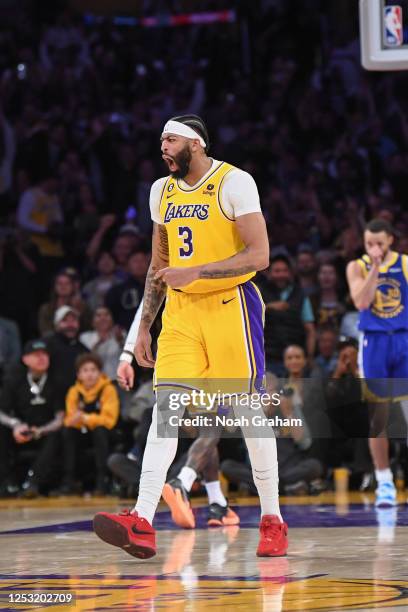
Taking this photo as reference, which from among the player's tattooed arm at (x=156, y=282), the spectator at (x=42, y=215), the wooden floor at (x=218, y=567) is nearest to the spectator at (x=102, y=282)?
the spectator at (x=42, y=215)

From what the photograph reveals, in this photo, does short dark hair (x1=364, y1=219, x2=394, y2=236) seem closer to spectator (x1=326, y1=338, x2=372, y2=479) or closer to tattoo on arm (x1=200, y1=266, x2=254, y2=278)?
→ spectator (x1=326, y1=338, x2=372, y2=479)

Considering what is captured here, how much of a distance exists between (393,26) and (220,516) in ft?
11.3

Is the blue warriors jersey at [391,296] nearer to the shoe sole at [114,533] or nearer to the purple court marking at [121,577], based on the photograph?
the shoe sole at [114,533]

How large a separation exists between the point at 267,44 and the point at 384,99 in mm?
2411

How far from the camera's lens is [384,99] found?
16641mm

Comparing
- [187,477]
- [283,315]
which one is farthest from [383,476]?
[283,315]

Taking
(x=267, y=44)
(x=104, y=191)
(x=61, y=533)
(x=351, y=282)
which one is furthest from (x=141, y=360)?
(x=267, y=44)

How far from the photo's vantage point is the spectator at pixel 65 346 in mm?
12383

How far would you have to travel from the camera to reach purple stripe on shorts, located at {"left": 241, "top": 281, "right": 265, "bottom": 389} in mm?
6312

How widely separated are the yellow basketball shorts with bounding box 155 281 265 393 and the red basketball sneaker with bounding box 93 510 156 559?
2.22 ft

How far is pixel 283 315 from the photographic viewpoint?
12.0m

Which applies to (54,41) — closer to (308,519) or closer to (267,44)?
(267,44)

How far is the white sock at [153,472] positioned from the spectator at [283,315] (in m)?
5.62

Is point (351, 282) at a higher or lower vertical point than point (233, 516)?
higher
